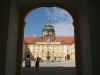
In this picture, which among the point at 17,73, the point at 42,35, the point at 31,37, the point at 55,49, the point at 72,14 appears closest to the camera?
the point at 17,73

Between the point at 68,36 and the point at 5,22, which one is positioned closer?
the point at 5,22

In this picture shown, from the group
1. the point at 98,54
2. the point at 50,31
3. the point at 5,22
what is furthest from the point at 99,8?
the point at 50,31

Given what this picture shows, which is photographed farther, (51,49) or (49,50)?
(49,50)

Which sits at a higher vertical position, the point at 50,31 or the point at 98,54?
the point at 50,31

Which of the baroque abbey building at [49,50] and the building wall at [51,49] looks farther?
the building wall at [51,49]

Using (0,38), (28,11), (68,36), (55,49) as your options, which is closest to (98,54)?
(0,38)

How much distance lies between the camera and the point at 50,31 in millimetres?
65500

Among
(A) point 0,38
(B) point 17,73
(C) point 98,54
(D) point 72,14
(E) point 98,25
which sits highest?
(D) point 72,14

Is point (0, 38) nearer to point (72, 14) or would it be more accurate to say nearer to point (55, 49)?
point (72, 14)

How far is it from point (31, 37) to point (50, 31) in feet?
46.3

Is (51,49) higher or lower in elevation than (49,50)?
higher

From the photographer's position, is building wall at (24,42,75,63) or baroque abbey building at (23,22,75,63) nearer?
baroque abbey building at (23,22,75,63)

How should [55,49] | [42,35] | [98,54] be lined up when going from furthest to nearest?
[42,35] → [55,49] → [98,54]

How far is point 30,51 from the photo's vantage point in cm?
6016
